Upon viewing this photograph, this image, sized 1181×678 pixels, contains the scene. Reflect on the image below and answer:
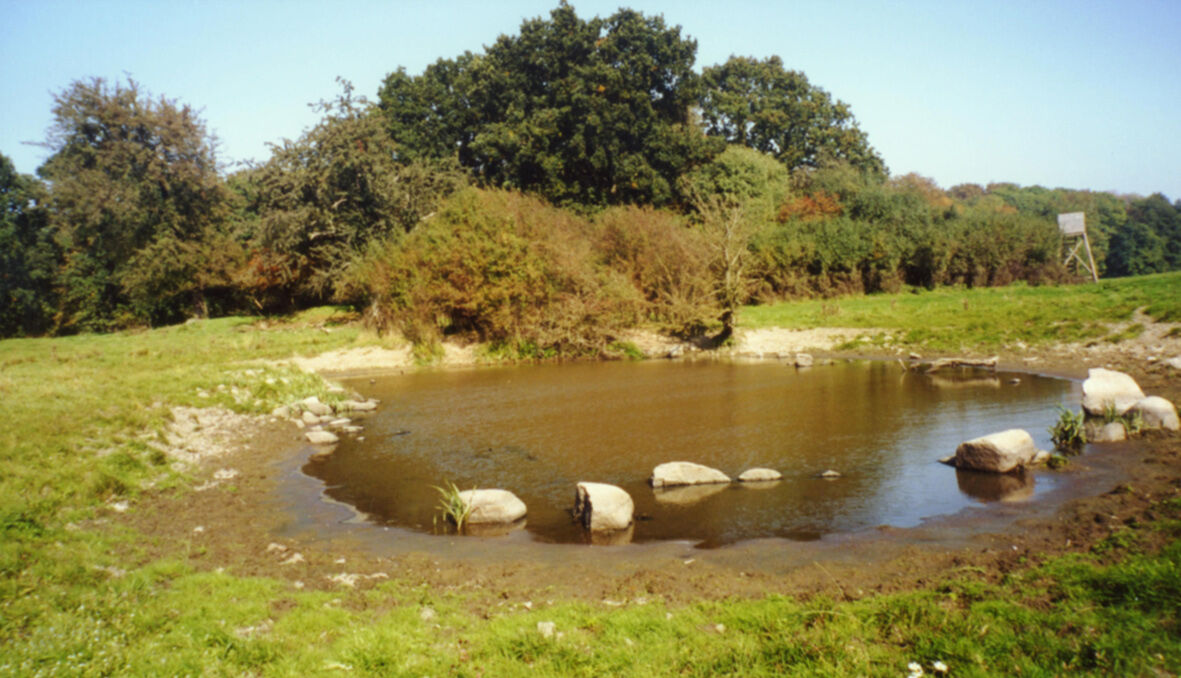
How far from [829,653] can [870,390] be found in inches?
621

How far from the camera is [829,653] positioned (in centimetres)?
537

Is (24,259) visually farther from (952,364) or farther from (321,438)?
(952,364)

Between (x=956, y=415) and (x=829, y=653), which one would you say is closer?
(x=829, y=653)

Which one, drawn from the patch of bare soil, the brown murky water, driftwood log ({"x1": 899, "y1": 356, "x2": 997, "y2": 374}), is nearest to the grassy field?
the patch of bare soil

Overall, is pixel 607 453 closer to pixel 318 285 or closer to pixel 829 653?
pixel 829 653

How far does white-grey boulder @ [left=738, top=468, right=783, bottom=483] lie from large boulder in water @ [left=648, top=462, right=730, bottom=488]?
302 millimetres

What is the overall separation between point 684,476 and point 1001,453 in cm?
542

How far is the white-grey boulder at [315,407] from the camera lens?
63.3 ft

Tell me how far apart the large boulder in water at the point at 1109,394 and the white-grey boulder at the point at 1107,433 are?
369 mm

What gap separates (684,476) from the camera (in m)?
11.8

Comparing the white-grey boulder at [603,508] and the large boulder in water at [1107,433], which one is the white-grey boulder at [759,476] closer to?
the white-grey boulder at [603,508]

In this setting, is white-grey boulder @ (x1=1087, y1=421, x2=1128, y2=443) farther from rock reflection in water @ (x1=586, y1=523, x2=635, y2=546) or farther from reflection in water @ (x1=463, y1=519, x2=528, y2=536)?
reflection in water @ (x1=463, y1=519, x2=528, y2=536)

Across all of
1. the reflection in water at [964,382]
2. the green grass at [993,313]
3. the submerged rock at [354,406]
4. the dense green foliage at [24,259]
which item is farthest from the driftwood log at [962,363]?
the dense green foliage at [24,259]

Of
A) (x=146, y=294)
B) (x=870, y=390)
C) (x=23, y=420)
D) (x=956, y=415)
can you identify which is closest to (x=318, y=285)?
(x=146, y=294)
